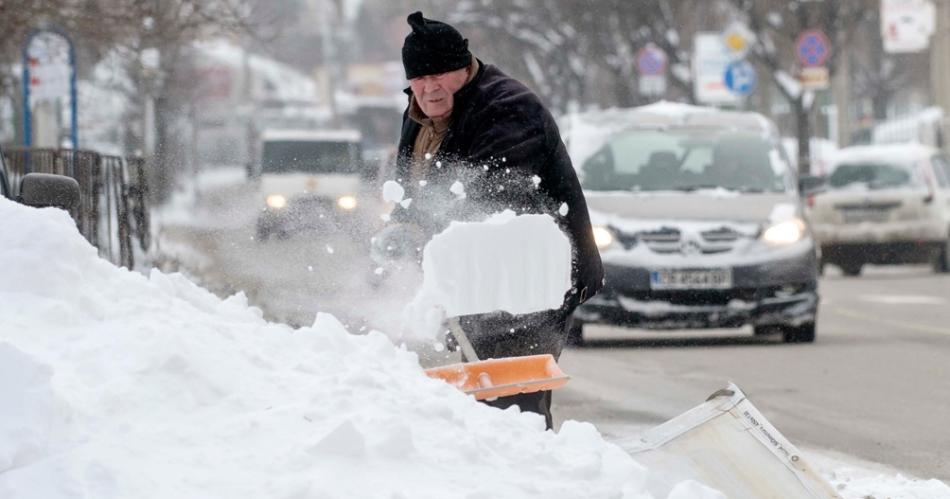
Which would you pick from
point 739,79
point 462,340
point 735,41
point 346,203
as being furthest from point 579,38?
point 462,340

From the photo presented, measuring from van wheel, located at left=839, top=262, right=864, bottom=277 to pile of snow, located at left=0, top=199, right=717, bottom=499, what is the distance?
822 inches

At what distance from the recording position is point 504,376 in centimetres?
518

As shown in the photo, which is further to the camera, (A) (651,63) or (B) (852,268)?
(A) (651,63)

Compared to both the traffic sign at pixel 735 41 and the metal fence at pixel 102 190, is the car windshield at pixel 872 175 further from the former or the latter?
the metal fence at pixel 102 190

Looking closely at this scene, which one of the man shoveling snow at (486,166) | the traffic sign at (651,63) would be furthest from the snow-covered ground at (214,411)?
the traffic sign at (651,63)

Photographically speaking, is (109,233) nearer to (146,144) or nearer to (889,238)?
(889,238)

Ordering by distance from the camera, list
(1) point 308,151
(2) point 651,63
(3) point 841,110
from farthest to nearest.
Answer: (3) point 841,110 → (2) point 651,63 → (1) point 308,151

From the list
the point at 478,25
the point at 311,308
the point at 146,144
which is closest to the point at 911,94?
the point at 478,25

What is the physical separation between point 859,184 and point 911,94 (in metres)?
91.4


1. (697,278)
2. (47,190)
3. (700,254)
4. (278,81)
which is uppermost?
(47,190)

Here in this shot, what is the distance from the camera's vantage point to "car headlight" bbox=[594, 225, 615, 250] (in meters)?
13.5

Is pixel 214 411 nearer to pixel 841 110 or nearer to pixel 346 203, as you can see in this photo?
pixel 346 203

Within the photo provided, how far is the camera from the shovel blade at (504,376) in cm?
513

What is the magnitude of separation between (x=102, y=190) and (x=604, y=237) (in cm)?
441
